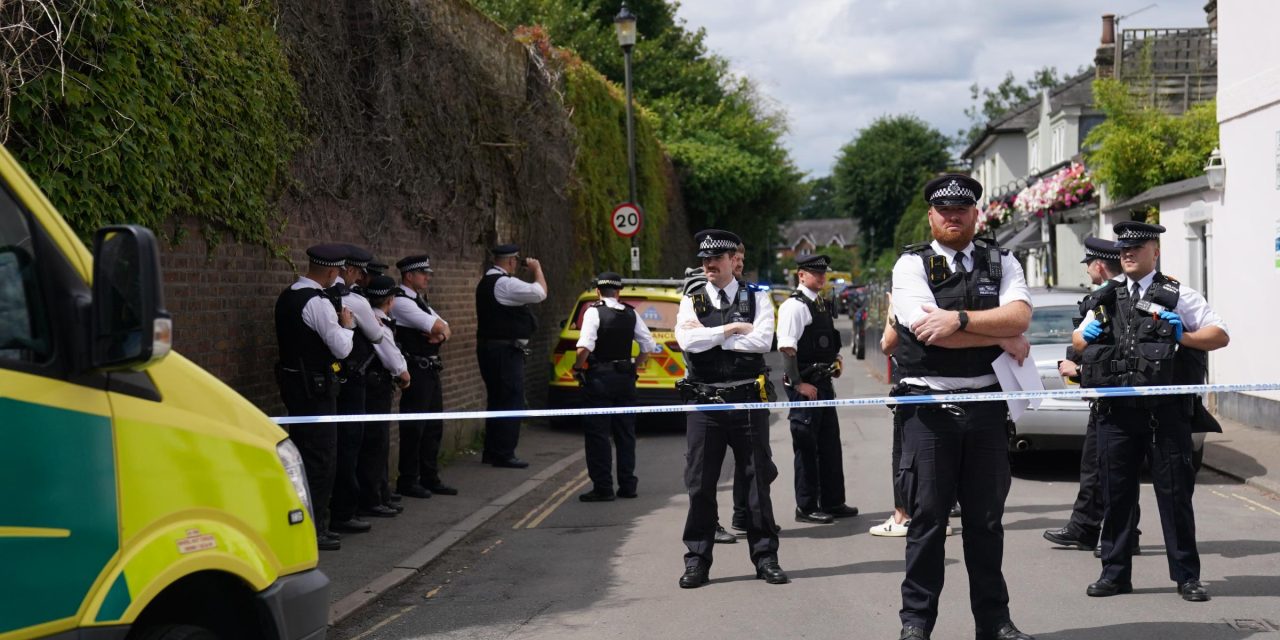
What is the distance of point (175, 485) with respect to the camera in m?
3.52

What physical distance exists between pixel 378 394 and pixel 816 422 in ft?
11.0

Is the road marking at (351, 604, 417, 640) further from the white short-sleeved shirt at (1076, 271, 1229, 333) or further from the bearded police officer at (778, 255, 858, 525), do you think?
the white short-sleeved shirt at (1076, 271, 1229, 333)

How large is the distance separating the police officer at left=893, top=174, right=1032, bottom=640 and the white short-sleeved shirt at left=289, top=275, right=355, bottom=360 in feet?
13.0

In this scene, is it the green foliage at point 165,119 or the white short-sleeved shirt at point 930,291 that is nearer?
the white short-sleeved shirt at point 930,291

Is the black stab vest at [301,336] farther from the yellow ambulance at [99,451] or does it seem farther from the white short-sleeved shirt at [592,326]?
the yellow ambulance at [99,451]

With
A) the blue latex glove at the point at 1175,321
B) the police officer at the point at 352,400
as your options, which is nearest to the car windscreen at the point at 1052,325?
the blue latex glove at the point at 1175,321

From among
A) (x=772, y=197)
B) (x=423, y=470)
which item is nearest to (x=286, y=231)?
(x=423, y=470)

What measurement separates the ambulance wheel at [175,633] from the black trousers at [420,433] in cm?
650

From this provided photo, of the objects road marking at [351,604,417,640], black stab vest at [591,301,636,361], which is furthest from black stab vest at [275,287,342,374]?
black stab vest at [591,301,636,361]

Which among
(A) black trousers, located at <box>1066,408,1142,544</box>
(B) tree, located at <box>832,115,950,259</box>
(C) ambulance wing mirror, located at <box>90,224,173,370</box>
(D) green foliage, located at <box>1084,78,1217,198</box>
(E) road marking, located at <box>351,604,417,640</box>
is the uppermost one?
(B) tree, located at <box>832,115,950,259</box>

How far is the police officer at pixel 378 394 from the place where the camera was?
941 centimetres

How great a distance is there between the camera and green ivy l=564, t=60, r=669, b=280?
1898cm

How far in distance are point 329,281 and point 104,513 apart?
5.28 metres

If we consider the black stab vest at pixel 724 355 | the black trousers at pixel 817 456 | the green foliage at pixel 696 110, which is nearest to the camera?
the black stab vest at pixel 724 355
